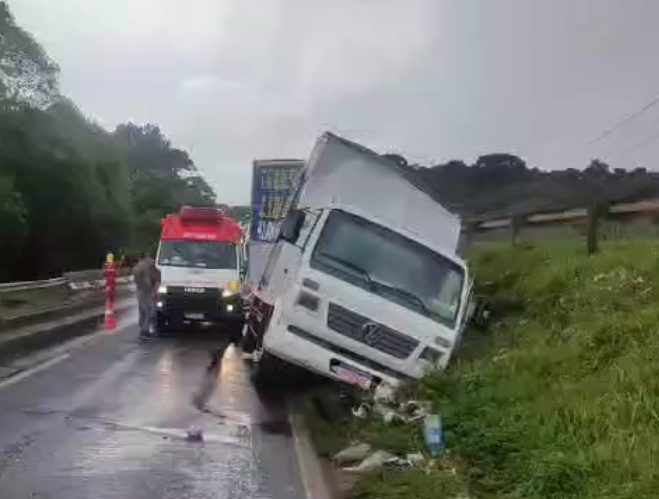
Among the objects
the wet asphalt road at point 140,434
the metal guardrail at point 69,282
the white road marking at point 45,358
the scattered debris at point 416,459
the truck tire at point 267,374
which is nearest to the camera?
the wet asphalt road at point 140,434

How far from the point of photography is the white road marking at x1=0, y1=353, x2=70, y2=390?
Result: 13855 mm

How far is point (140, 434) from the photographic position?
10.2m

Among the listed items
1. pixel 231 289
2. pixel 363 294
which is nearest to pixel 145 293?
pixel 231 289

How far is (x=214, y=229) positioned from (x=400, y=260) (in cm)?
1177

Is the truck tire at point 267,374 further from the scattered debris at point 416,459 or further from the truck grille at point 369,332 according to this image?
the scattered debris at point 416,459

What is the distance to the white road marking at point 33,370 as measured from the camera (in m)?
13.9

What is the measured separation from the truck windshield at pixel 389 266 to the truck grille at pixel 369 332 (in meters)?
0.39

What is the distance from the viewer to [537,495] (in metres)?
6.91

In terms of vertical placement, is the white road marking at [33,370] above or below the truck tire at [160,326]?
below

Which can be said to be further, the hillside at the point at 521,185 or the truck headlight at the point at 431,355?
the hillside at the point at 521,185

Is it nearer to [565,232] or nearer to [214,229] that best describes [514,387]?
[565,232]

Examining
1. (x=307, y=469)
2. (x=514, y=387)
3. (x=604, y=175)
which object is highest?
(x=604, y=175)

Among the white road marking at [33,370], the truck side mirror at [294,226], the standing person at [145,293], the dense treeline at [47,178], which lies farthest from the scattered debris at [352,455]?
the dense treeline at [47,178]

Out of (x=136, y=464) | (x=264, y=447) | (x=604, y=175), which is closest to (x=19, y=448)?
(x=136, y=464)
